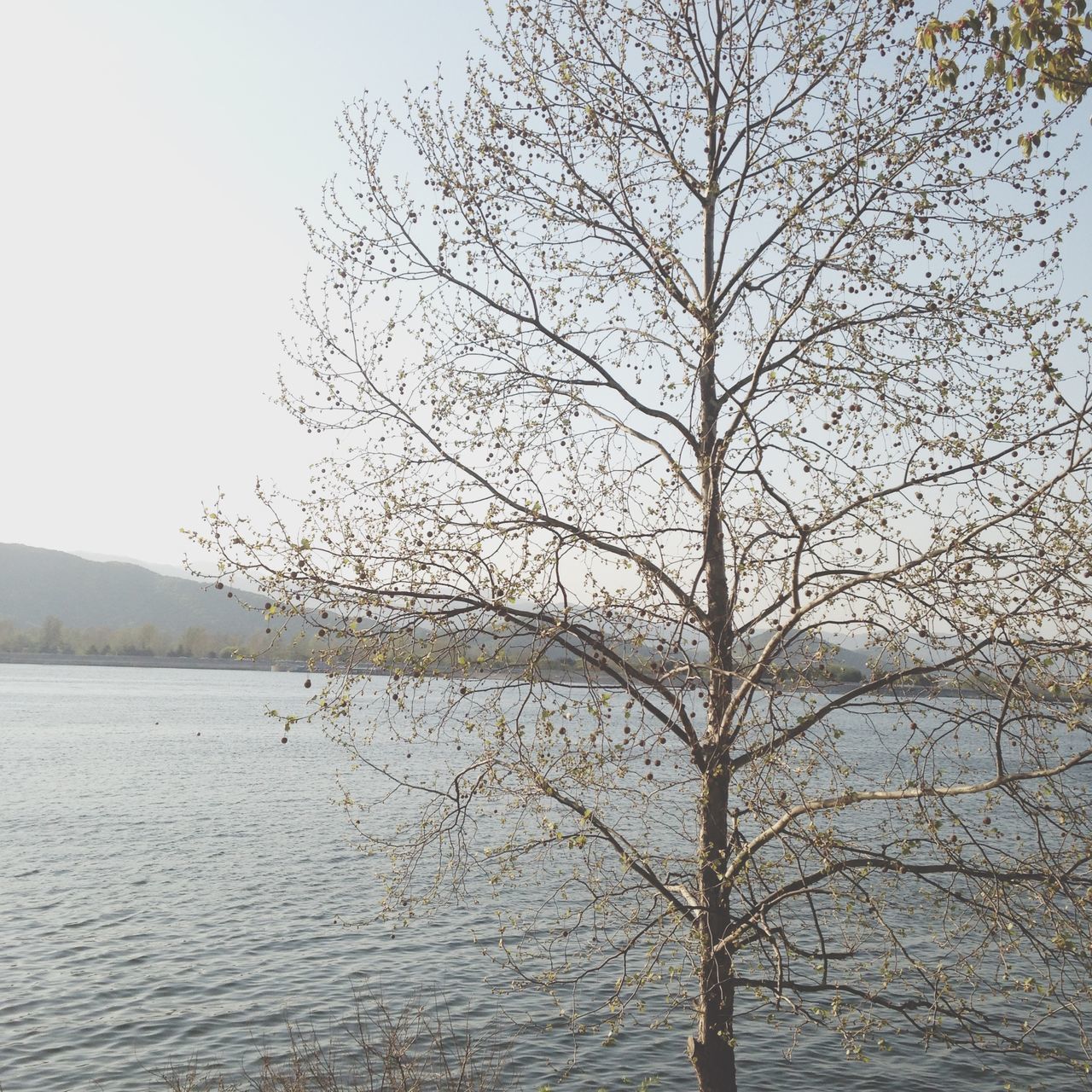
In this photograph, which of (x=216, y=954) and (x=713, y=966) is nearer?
(x=713, y=966)

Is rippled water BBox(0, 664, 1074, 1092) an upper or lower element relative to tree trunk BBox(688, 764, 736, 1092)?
lower

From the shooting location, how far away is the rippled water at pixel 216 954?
17500mm

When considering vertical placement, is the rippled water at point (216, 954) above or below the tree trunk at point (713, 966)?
below

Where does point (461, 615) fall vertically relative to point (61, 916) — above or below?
above

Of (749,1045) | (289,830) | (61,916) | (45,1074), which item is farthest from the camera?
(289,830)

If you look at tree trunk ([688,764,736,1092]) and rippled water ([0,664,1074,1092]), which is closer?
tree trunk ([688,764,736,1092])

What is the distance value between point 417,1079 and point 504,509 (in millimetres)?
6691

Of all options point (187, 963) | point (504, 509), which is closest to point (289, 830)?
point (187, 963)

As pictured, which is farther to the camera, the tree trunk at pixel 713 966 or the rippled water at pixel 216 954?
the rippled water at pixel 216 954

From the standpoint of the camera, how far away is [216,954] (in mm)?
22906

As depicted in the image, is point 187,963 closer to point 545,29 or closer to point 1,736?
point 545,29

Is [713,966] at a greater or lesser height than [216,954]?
greater

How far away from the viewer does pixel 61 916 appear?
2580 centimetres

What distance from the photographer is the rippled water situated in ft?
57.4
